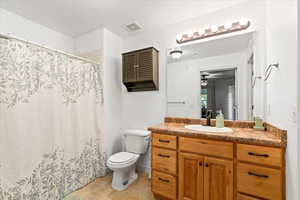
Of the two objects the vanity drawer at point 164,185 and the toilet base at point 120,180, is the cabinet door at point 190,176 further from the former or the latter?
the toilet base at point 120,180

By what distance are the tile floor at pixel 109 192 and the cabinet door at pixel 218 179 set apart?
75 centimetres

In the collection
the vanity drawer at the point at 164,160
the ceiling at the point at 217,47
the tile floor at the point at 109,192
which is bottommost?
the tile floor at the point at 109,192

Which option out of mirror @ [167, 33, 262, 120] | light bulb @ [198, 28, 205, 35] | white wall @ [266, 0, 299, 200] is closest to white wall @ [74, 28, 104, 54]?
mirror @ [167, 33, 262, 120]

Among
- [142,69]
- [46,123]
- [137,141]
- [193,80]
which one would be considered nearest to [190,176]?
[137,141]

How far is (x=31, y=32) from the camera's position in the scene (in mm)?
2129

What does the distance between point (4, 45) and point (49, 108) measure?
0.72 meters

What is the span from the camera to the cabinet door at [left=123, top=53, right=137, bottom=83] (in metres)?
2.31

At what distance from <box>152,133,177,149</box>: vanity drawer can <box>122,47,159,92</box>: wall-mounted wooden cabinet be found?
889 mm

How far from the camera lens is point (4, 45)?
132 cm

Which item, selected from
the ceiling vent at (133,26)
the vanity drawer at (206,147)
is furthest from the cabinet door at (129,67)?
the vanity drawer at (206,147)

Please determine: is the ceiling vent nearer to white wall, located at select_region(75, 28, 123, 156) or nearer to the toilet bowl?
white wall, located at select_region(75, 28, 123, 156)

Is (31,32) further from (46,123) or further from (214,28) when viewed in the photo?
(214,28)

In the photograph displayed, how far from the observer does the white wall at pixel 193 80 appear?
1.76 m

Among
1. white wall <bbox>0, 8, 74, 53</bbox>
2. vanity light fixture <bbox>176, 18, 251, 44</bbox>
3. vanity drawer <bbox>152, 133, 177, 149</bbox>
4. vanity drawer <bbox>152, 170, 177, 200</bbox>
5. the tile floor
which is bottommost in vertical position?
the tile floor
